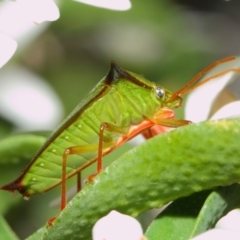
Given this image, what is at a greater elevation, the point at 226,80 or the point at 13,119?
the point at 226,80

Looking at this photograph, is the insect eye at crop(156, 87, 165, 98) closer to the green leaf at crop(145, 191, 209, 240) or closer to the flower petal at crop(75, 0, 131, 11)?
the flower petal at crop(75, 0, 131, 11)

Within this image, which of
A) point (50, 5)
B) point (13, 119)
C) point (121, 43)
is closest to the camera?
point (50, 5)

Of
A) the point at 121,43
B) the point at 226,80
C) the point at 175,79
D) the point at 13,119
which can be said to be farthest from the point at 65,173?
the point at 121,43

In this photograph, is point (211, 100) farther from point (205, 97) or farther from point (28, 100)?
point (28, 100)

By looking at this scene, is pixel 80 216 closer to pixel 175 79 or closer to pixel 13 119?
pixel 13 119

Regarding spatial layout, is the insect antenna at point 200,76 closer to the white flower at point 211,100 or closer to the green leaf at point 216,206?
the white flower at point 211,100

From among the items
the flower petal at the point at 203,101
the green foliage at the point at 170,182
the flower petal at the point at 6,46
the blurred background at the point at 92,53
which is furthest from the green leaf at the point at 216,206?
the blurred background at the point at 92,53
